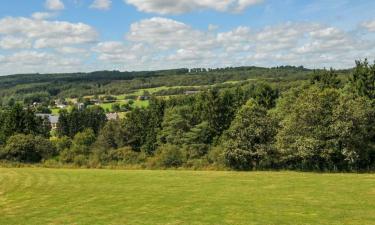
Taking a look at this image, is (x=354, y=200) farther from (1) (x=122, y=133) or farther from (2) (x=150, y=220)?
(1) (x=122, y=133)

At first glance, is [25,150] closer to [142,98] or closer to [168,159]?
[168,159]

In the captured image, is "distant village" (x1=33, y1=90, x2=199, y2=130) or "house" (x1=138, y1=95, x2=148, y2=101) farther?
"house" (x1=138, y1=95, x2=148, y2=101)

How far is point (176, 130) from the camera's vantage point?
7688 cm

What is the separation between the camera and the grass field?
16188mm

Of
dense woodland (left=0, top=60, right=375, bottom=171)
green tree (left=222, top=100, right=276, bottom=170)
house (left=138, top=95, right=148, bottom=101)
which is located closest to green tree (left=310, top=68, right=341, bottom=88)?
dense woodland (left=0, top=60, right=375, bottom=171)

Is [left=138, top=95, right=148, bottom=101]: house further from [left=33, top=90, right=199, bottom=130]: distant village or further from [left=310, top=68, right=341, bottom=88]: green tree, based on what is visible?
[left=310, top=68, right=341, bottom=88]: green tree

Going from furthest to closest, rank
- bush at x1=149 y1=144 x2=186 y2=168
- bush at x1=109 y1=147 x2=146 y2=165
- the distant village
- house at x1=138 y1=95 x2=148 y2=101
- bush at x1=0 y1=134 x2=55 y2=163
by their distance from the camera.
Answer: house at x1=138 y1=95 x2=148 y2=101
the distant village
bush at x1=0 y1=134 x2=55 y2=163
bush at x1=109 y1=147 x2=146 y2=165
bush at x1=149 y1=144 x2=186 y2=168

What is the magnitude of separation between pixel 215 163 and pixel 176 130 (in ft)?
112

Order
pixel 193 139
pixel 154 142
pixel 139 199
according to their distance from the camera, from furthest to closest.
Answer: pixel 154 142 < pixel 193 139 < pixel 139 199

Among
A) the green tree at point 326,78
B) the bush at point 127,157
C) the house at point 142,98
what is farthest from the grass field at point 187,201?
the house at point 142,98

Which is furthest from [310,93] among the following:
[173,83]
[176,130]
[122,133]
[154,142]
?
[173,83]

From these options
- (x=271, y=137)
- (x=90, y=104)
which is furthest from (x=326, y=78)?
(x=90, y=104)

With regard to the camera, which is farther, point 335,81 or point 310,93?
point 335,81

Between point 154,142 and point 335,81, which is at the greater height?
point 335,81
